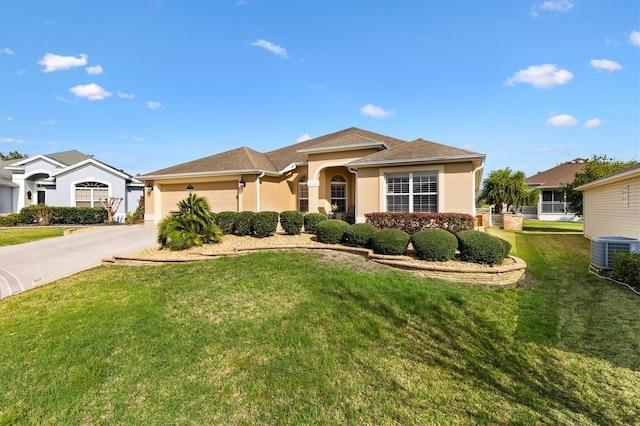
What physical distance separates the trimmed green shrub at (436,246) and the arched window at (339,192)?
832 cm

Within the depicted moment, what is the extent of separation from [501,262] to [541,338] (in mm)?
3671

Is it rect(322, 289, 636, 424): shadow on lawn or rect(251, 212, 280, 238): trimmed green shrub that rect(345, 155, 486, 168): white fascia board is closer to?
rect(251, 212, 280, 238): trimmed green shrub

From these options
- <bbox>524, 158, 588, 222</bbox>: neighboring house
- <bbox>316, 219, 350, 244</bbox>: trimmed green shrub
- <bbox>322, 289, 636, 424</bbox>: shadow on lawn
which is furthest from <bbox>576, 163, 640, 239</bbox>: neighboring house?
<bbox>524, 158, 588, 222</bbox>: neighboring house

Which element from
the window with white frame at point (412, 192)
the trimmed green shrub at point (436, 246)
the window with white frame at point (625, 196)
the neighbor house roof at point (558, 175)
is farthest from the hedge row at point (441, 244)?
the neighbor house roof at point (558, 175)

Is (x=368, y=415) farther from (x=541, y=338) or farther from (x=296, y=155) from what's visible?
(x=296, y=155)

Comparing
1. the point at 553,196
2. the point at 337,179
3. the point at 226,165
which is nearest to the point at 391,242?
the point at 337,179

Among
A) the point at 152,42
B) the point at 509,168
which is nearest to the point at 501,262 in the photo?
the point at 152,42

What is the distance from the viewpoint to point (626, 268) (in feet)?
23.9

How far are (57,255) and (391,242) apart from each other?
11.4m

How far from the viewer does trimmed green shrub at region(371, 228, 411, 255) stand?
349 inches

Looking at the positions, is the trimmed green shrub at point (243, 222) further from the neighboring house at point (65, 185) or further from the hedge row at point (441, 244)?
the neighboring house at point (65, 185)

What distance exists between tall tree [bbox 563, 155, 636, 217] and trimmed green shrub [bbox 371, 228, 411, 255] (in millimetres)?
14814

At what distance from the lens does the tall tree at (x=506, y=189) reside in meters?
21.3

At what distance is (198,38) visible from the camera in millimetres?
13703
